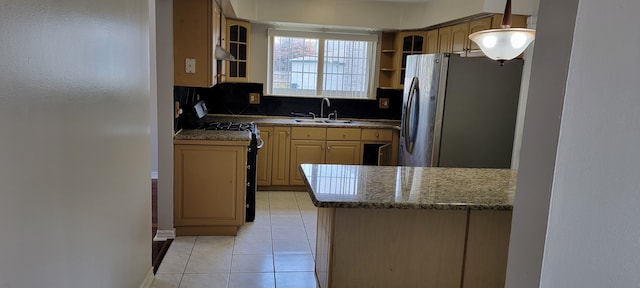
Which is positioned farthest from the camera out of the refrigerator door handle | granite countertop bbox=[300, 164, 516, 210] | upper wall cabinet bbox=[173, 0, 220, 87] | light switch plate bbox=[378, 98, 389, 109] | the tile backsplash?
light switch plate bbox=[378, 98, 389, 109]

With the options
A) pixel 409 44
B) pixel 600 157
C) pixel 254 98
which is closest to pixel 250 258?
pixel 254 98

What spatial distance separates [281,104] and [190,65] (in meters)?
2.06

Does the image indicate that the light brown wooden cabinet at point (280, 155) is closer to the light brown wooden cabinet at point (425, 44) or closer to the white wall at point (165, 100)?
the light brown wooden cabinet at point (425, 44)

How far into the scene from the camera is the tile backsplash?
5.22 m

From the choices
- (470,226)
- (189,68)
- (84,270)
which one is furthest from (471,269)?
(189,68)

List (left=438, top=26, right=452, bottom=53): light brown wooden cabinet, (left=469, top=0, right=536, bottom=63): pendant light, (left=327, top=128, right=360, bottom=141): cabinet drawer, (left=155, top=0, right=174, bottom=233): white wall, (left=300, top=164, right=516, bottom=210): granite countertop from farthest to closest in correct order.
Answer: (left=327, top=128, right=360, bottom=141): cabinet drawer, (left=438, top=26, right=452, bottom=53): light brown wooden cabinet, (left=155, top=0, right=174, bottom=233): white wall, (left=469, top=0, right=536, bottom=63): pendant light, (left=300, top=164, right=516, bottom=210): granite countertop

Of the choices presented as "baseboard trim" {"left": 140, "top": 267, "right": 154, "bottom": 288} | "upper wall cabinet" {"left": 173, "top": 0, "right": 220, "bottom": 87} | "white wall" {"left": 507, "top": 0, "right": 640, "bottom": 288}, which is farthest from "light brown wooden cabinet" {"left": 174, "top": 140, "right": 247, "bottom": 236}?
"white wall" {"left": 507, "top": 0, "right": 640, "bottom": 288}

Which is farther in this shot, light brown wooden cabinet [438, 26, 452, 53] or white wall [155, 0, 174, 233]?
light brown wooden cabinet [438, 26, 452, 53]

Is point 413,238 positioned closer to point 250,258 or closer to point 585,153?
point 250,258

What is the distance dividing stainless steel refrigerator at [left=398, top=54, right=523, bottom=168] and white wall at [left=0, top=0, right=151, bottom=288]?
7.55 ft

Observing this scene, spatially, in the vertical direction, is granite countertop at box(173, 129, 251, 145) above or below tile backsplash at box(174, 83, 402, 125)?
below

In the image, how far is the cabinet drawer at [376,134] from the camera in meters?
4.98

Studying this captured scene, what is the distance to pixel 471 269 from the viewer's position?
2.25m

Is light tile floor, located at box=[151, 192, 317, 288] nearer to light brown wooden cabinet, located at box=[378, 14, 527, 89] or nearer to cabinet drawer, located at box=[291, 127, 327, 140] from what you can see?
cabinet drawer, located at box=[291, 127, 327, 140]
